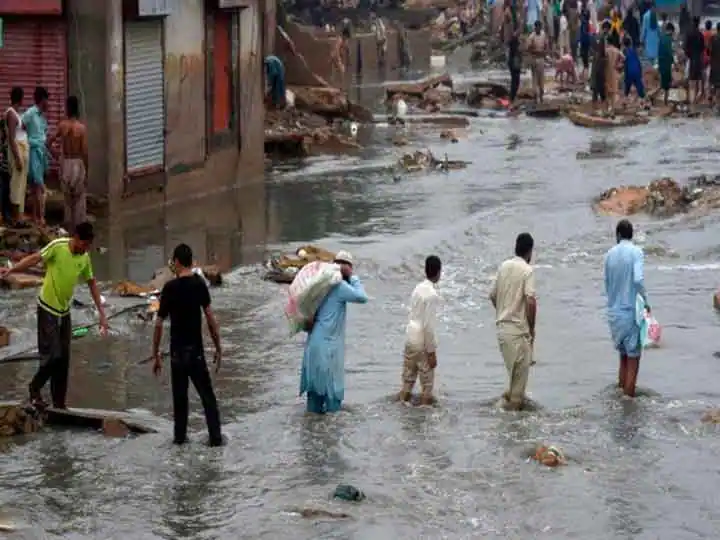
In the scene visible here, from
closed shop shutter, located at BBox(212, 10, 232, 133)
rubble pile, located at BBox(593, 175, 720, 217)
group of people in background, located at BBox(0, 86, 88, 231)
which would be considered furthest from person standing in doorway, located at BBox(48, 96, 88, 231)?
rubble pile, located at BBox(593, 175, 720, 217)

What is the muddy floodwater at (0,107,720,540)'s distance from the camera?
34.6 feet

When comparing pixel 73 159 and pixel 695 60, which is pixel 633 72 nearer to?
pixel 695 60

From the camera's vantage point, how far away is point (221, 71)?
23.6 meters

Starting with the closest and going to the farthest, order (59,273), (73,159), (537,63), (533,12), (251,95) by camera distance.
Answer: (59,273)
(73,159)
(251,95)
(537,63)
(533,12)

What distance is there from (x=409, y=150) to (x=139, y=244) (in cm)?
988

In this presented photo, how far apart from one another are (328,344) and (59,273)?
79.5 inches

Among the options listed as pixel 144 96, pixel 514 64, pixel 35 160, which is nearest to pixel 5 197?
pixel 35 160

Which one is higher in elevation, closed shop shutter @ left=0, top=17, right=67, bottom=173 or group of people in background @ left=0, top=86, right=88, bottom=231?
closed shop shutter @ left=0, top=17, right=67, bottom=173

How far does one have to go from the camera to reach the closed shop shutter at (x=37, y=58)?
20297 millimetres

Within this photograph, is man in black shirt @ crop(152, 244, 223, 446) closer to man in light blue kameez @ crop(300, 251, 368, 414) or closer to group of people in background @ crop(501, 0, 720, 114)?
man in light blue kameez @ crop(300, 251, 368, 414)

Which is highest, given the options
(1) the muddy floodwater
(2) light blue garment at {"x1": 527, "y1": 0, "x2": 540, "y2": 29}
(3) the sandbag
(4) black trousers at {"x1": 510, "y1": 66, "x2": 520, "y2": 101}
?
(2) light blue garment at {"x1": 527, "y1": 0, "x2": 540, "y2": 29}

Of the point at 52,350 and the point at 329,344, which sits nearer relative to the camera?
the point at 52,350

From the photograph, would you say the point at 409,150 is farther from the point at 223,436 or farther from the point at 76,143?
the point at 223,436

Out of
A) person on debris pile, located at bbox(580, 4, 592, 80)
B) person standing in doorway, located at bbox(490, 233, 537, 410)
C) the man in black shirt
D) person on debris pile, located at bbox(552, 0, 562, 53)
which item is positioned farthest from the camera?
person on debris pile, located at bbox(552, 0, 562, 53)
